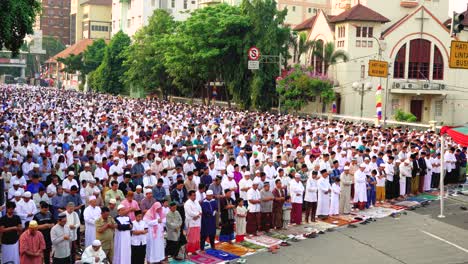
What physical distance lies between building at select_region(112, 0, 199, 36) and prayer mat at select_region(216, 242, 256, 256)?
200 ft

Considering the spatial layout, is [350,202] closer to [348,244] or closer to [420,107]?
[348,244]

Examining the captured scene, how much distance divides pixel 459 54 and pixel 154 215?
8.36 metres

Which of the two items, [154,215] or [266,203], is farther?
[266,203]

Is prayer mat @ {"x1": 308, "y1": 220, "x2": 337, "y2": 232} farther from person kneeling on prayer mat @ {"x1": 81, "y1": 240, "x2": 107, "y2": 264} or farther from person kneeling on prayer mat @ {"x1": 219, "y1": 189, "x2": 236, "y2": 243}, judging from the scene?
Answer: person kneeling on prayer mat @ {"x1": 81, "y1": 240, "x2": 107, "y2": 264}

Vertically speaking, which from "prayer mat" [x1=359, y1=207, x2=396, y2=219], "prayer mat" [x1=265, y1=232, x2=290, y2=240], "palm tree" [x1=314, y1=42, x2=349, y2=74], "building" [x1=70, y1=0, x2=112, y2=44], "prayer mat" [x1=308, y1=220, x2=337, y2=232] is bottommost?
"prayer mat" [x1=265, y1=232, x2=290, y2=240]

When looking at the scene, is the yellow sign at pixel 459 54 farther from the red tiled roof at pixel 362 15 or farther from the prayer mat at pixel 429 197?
the red tiled roof at pixel 362 15

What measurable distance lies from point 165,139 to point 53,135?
3823 mm

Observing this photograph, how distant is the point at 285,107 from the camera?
134ft

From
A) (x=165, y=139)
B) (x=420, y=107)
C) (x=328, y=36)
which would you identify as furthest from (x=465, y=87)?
(x=165, y=139)

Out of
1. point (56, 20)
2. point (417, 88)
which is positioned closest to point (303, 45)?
point (417, 88)

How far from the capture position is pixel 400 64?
153 feet

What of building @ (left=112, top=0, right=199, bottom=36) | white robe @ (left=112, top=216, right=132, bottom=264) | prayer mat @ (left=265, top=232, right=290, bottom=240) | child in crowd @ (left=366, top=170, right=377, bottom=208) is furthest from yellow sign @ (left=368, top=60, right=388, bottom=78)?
building @ (left=112, top=0, right=199, bottom=36)

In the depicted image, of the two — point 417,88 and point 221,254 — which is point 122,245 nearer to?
point 221,254

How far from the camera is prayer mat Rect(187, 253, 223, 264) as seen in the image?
1250 centimetres
